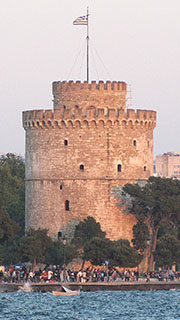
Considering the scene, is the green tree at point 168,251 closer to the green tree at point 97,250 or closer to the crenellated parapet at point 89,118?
the green tree at point 97,250

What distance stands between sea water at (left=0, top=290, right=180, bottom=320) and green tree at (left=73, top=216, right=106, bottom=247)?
802 cm

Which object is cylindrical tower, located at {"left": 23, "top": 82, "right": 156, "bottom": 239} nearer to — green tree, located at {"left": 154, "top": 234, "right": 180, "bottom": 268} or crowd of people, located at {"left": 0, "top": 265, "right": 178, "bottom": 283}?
green tree, located at {"left": 154, "top": 234, "right": 180, "bottom": 268}

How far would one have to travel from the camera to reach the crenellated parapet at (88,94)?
301 feet

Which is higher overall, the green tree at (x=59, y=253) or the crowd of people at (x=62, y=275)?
the green tree at (x=59, y=253)

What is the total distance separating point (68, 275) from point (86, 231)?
6100mm

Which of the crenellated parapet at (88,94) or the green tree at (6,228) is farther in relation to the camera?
the crenellated parapet at (88,94)

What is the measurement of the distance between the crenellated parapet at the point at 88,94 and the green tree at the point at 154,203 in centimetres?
666

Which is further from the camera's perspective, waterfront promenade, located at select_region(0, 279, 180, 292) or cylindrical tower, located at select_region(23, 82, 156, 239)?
cylindrical tower, located at select_region(23, 82, 156, 239)

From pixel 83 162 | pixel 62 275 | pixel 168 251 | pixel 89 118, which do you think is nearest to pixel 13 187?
pixel 83 162

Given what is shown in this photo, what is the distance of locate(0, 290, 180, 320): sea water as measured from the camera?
221 feet

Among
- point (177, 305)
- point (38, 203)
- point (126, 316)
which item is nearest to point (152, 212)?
point (38, 203)

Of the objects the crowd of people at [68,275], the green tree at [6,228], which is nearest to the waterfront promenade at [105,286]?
the crowd of people at [68,275]

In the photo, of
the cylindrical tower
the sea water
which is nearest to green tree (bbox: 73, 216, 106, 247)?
the cylindrical tower

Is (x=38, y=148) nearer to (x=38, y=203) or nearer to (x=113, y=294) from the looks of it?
(x=38, y=203)
